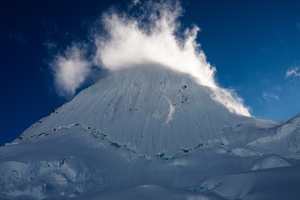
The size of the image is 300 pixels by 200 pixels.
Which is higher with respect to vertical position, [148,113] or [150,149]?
[148,113]

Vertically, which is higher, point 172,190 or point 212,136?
point 212,136

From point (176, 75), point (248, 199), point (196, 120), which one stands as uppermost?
point (176, 75)

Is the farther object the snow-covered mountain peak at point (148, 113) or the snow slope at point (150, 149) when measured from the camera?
the snow-covered mountain peak at point (148, 113)

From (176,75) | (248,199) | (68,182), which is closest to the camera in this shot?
(248,199)

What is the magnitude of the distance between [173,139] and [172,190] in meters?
33.9

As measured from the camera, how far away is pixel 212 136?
243 ft

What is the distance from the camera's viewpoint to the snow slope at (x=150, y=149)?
44562 millimetres

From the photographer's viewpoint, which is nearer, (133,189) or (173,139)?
(133,189)

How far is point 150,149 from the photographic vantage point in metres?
73.3

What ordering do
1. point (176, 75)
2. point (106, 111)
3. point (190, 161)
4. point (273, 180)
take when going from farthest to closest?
point (176, 75)
point (106, 111)
point (190, 161)
point (273, 180)

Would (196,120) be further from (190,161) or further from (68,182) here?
(68,182)

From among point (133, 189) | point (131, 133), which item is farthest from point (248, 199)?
point (131, 133)

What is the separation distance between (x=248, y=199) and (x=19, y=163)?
40545 mm

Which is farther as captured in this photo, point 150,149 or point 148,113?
point 148,113
